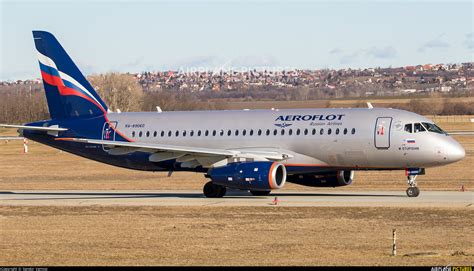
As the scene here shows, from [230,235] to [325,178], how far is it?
48.0 ft

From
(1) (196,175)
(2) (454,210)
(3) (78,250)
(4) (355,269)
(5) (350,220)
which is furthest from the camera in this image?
(1) (196,175)

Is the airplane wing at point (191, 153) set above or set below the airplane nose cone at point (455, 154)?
below

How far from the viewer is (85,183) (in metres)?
54.3

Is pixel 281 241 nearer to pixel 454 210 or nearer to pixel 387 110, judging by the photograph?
pixel 454 210

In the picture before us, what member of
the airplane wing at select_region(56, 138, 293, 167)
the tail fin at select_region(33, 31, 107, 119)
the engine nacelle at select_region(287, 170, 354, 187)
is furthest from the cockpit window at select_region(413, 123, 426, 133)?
the tail fin at select_region(33, 31, 107, 119)

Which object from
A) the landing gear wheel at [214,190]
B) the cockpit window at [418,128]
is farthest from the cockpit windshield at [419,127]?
the landing gear wheel at [214,190]

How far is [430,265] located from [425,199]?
17343 millimetres

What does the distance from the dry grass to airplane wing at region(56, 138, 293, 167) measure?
203 inches

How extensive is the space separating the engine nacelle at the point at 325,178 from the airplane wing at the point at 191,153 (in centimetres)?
167

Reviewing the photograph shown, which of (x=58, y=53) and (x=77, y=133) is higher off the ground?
(x=58, y=53)

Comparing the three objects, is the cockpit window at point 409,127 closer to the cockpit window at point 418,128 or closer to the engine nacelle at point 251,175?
the cockpit window at point 418,128

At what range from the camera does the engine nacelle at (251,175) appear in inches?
1578

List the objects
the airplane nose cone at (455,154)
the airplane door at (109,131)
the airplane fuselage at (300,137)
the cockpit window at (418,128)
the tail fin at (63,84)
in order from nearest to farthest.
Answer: the airplane nose cone at (455,154) < the airplane fuselage at (300,137) < the cockpit window at (418,128) < the airplane door at (109,131) < the tail fin at (63,84)

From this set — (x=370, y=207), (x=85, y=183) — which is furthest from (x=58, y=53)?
(x=370, y=207)
